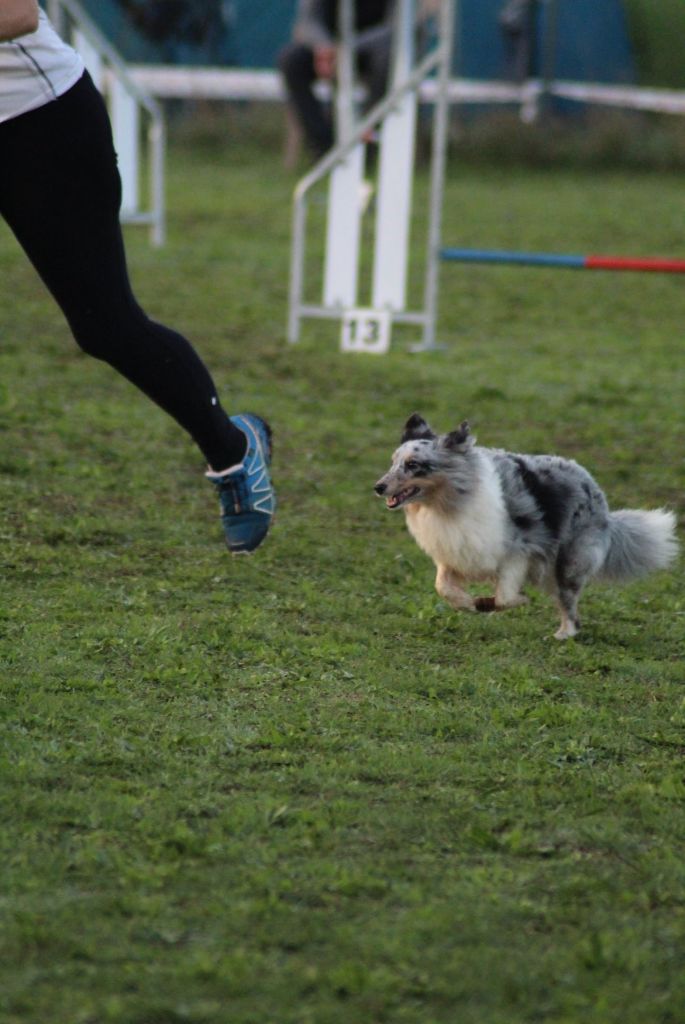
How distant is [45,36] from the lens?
10.9 ft

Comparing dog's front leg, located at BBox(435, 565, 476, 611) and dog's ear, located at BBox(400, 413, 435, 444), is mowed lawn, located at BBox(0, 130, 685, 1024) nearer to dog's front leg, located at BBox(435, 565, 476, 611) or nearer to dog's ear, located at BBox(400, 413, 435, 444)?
dog's front leg, located at BBox(435, 565, 476, 611)

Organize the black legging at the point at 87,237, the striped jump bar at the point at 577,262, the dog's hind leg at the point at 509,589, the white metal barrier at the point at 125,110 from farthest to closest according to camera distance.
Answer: the white metal barrier at the point at 125,110
the striped jump bar at the point at 577,262
the dog's hind leg at the point at 509,589
the black legging at the point at 87,237

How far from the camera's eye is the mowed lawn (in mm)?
2357

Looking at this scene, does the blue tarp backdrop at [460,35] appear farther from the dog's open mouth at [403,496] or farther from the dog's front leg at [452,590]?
the dog's open mouth at [403,496]

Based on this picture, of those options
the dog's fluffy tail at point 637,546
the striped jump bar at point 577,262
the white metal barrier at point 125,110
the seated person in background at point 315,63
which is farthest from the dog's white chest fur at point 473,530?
the seated person in background at point 315,63

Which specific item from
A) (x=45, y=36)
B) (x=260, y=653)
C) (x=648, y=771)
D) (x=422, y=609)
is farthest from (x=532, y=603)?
(x=45, y=36)

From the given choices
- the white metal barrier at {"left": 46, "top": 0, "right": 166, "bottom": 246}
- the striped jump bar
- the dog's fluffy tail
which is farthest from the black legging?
the white metal barrier at {"left": 46, "top": 0, "right": 166, "bottom": 246}

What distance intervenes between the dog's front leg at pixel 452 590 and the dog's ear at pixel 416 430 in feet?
1.13

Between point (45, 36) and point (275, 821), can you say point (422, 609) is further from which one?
point (45, 36)

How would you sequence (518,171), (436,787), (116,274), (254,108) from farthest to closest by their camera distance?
1. (254,108)
2. (518,171)
3. (116,274)
4. (436,787)

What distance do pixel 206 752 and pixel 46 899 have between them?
2.33 ft

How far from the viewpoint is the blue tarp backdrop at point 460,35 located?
19.7 m

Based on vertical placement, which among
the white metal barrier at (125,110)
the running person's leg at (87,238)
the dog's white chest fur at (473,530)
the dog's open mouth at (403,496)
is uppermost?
the running person's leg at (87,238)

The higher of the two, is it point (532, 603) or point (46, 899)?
point (46, 899)
